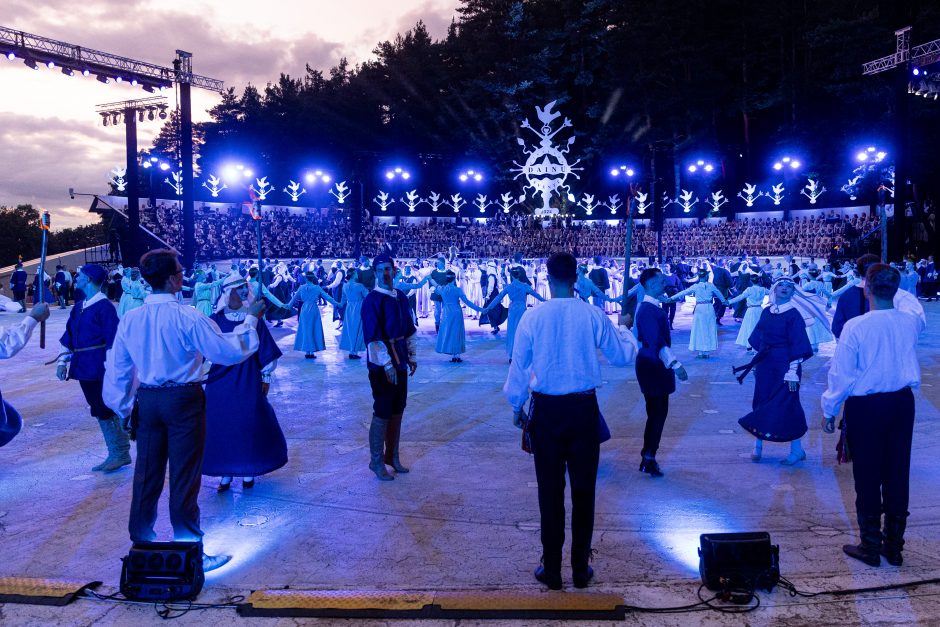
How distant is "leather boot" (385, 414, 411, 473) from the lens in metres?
5.84

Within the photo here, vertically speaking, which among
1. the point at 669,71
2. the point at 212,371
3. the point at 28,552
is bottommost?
the point at 28,552

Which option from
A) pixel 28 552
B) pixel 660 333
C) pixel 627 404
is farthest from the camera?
pixel 627 404

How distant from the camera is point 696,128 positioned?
4666cm

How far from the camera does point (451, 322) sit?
12.5m

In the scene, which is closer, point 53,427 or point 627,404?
point 53,427

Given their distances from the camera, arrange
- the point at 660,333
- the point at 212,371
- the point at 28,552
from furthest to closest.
A: 1. the point at 660,333
2. the point at 212,371
3. the point at 28,552

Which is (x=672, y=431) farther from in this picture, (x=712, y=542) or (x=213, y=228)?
(x=213, y=228)

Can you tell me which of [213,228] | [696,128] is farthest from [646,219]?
[213,228]

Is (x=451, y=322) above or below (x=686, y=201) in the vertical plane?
below

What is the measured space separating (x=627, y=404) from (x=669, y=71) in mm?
42773

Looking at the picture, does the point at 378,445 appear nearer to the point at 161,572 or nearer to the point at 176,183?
the point at 161,572

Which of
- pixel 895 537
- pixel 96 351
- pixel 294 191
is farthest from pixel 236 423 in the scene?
pixel 294 191

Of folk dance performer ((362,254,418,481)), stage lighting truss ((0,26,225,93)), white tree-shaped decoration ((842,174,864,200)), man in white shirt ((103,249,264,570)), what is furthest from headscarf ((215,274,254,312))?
white tree-shaped decoration ((842,174,864,200))

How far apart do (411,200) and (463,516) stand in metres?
43.7
